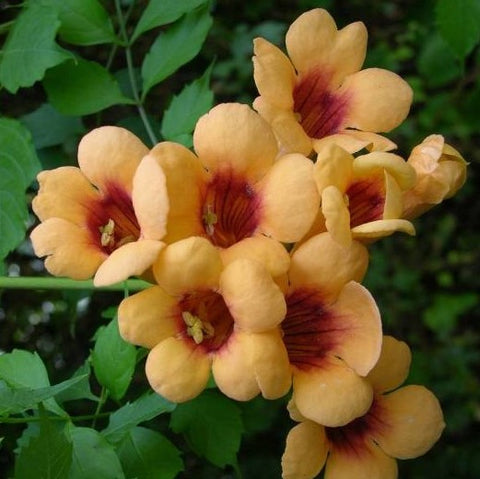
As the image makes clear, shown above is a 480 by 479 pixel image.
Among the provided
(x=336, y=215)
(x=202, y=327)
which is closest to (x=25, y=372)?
(x=202, y=327)

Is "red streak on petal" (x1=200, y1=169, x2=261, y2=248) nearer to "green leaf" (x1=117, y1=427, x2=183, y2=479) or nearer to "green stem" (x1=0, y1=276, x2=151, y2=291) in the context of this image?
"green stem" (x1=0, y1=276, x2=151, y2=291)

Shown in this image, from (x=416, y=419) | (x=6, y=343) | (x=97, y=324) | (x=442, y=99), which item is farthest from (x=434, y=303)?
(x=416, y=419)

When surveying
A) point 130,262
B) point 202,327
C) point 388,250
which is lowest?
point 388,250

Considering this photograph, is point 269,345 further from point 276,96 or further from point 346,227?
point 276,96

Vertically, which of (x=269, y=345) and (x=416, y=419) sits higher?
(x=269, y=345)

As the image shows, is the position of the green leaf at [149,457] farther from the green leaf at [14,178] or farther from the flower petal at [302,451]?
the green leaf at [14,178]

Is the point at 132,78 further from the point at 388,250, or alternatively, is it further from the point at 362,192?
the point at 388,250
